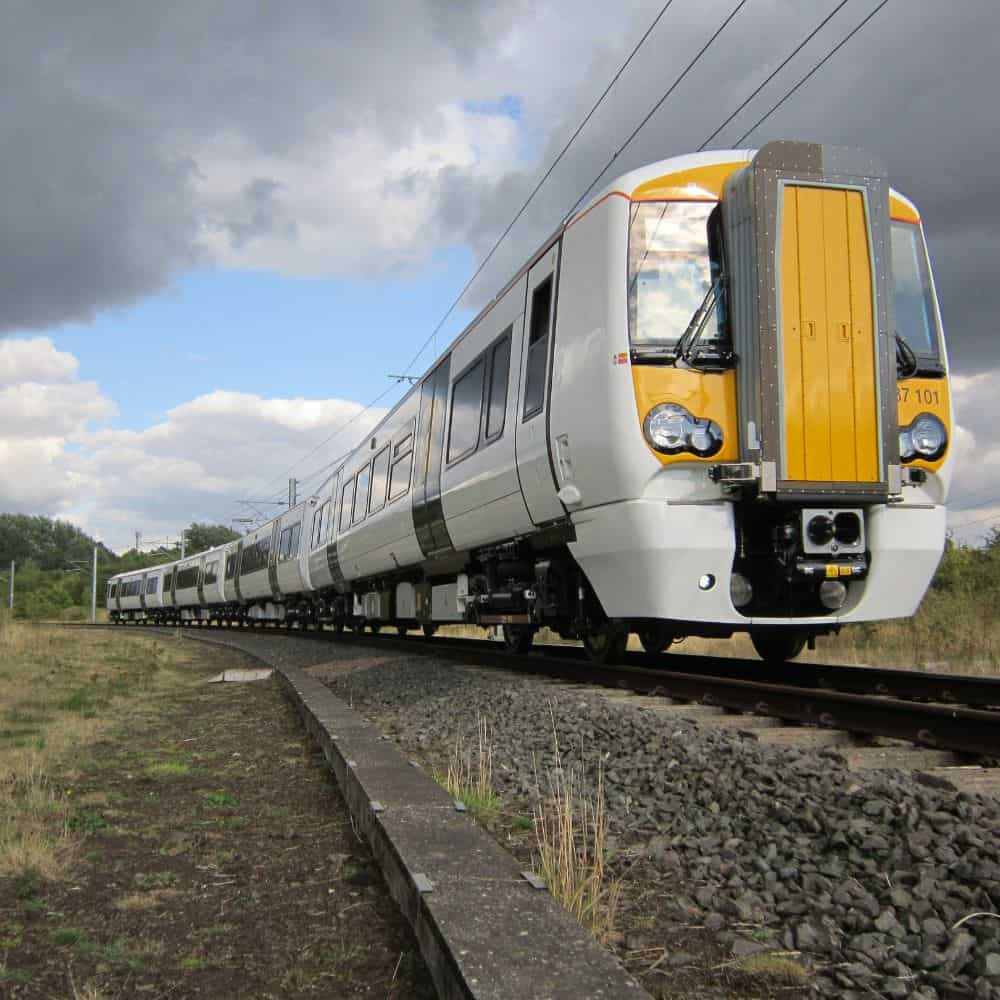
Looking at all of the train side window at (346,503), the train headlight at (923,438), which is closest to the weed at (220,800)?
the train headlight at (923,438)

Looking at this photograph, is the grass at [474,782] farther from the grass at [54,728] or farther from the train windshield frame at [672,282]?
the train windshield frame at [672,282]

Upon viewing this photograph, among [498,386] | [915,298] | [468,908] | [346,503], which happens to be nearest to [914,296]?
[915,298]

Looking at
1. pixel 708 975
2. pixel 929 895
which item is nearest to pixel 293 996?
pixel 708 975

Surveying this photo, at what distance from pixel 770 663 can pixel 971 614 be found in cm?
742

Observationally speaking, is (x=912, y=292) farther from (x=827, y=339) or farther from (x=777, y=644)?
(x=777, y=644)

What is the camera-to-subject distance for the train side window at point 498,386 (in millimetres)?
8398

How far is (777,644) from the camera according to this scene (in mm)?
7875

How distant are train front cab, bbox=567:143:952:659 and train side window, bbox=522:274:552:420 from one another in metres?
1.34

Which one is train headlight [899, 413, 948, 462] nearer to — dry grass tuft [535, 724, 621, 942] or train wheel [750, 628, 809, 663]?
train wheel [750, 628, 809, 663]

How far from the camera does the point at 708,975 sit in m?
2.37

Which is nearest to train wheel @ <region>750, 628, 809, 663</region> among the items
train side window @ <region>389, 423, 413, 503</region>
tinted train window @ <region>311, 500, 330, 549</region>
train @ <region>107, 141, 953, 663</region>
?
train @ <region>107, 141, 953, 663</region>

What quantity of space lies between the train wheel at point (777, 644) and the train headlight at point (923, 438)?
6.30ft

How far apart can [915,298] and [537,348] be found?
2.75 meters

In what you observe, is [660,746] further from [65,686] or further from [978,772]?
[65,686]
